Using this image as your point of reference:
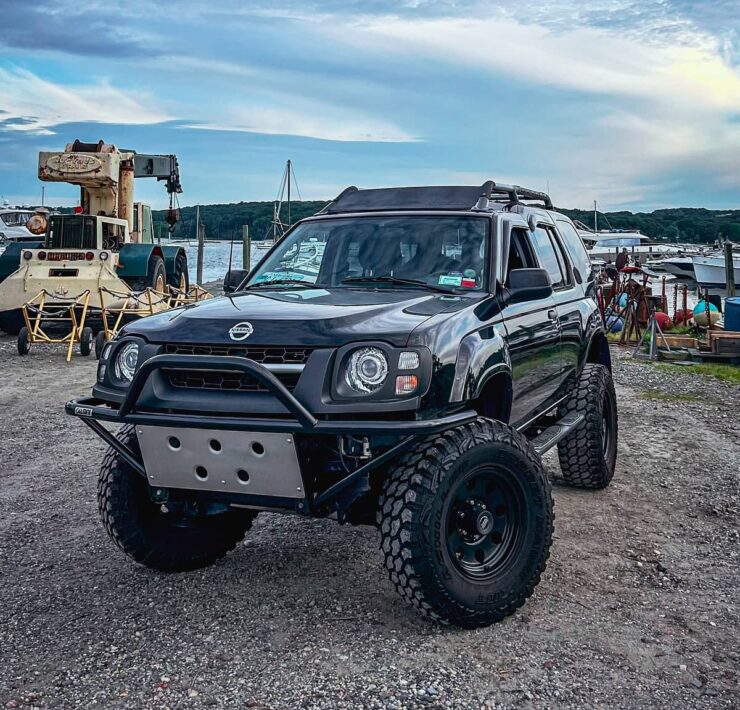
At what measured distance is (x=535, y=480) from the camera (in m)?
4.27

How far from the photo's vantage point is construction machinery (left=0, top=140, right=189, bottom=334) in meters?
15.5

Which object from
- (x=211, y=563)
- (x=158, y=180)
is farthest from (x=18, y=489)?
(x=158, y=180)

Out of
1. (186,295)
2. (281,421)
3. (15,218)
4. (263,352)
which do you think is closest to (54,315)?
(186,295)

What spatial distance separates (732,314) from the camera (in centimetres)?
1633

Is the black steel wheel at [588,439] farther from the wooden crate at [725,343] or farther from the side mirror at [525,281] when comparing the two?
the wooden crate at [725,343]

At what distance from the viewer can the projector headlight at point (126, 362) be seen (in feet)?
13.9

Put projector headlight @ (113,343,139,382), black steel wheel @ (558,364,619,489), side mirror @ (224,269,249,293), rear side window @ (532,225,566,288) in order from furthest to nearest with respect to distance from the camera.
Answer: black steel wheel @ (558,364,619,489), rear side window @ (532,225,566,288), side mirror @ (224,269,249,293), projector headlight @ (113,343,139,382)

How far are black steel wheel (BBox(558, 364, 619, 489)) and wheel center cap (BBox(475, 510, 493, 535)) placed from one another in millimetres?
2325

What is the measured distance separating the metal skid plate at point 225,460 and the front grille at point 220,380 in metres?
0.22

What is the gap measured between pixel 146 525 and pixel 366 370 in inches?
65.2

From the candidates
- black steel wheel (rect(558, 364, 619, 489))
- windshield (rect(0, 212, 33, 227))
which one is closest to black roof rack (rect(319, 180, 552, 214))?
black steel wheel (rect(558, 364, 619, 489))

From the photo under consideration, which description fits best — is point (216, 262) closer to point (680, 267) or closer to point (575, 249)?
point (680, 267)

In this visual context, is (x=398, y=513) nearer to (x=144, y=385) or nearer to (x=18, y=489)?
(x=144, y=385)

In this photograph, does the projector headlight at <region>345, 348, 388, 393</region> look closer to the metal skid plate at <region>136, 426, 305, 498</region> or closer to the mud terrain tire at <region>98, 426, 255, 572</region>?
the metal skid plate at <region>136, 426, 305, 498</region>
